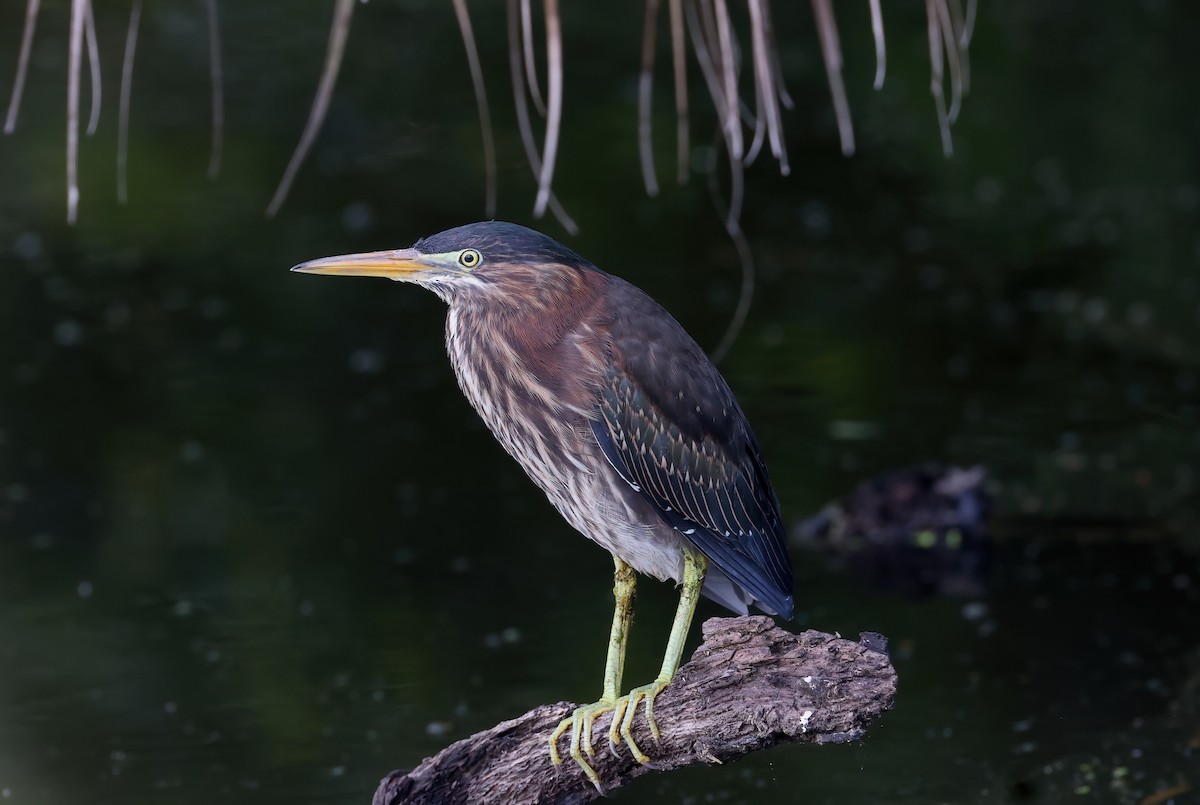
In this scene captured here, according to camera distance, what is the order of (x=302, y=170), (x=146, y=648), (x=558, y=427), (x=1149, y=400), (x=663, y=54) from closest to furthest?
(x=558, y=427) → (x=146, y=648) → (x=1149, y=400) → (x=302, y=170) → (x=663, y=54)

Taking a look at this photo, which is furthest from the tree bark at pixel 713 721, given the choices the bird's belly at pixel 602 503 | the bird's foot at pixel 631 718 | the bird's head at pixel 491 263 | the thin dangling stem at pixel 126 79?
the thin dangling stem at pixel 126 79

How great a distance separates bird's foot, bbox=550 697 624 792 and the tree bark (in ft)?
0.07

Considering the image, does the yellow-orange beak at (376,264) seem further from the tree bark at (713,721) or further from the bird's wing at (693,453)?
the tree bark at (713,721)

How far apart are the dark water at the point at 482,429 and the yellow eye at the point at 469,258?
159cm

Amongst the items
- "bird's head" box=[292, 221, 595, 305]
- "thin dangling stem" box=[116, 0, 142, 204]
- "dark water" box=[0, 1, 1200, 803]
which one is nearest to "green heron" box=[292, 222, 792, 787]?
"bird's head" box=[292, 221, 595, 305]

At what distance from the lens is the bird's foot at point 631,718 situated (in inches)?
125

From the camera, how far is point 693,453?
11.5 feet

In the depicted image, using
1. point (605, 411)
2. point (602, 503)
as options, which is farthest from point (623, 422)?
point (602, 503)

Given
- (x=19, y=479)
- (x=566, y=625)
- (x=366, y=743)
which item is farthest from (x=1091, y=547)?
(x=19, y=479)

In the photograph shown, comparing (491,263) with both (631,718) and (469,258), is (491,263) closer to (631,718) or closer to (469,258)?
(469,258)

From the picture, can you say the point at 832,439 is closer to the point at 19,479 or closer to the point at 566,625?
the point at 566,625

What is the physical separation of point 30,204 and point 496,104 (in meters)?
3.13

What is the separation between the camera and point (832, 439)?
6695 mm

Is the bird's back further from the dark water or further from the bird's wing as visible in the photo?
the dark water
